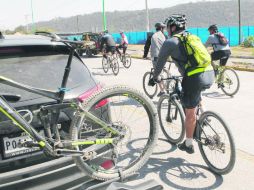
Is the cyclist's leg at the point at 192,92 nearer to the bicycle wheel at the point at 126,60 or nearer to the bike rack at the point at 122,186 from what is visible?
the bike rack at the point at 122,186

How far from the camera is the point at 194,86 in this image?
4707 millimetres

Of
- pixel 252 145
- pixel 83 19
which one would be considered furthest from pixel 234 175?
pixel 83 19

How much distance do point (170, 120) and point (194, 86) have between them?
146 cm

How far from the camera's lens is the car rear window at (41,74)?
3.50m

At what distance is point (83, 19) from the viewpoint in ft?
553

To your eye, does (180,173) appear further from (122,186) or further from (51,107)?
(51,107)

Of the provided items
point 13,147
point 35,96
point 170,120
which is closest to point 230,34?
point 170,120

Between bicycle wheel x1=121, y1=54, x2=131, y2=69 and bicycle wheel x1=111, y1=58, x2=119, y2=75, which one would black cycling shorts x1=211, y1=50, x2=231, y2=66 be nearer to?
bicycle wheel x1=111, y1=58, x2=119, y2=75

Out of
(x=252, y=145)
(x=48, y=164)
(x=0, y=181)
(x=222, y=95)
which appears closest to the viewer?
(x=0, y=181)

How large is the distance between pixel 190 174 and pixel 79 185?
6.06 ft

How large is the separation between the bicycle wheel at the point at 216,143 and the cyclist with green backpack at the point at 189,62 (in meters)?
0.16

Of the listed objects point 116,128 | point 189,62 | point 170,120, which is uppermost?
point 189,62

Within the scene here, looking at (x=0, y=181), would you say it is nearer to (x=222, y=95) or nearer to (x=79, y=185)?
(x=79, y=185)

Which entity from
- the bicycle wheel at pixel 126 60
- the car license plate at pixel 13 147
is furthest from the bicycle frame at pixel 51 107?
the bicycle wheel at pixel 126 60
